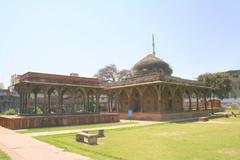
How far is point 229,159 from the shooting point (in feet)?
22.5

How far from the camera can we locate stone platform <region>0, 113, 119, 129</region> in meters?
18.0

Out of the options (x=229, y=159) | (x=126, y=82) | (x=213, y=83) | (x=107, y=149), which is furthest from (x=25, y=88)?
(x=213, y=83)

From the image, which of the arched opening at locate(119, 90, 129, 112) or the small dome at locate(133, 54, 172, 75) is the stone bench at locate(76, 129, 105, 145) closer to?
the arched opening at locate(119, 90, 129, 112)

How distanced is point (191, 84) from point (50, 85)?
1902 cm

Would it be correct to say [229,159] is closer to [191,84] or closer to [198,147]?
[198,147]

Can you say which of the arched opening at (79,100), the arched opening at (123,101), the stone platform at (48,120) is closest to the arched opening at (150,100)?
the arched opening at (123,101)

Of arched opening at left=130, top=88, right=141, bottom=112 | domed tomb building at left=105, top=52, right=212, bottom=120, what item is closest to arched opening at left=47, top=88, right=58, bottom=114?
domed tomb building at left=105, top=52, right=212, bottom=120

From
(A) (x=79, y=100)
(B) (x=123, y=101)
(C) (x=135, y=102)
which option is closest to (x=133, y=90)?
(C) (x=135, y=102)

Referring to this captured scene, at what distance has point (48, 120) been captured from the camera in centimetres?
1944

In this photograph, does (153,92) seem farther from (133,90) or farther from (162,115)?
(162,115)

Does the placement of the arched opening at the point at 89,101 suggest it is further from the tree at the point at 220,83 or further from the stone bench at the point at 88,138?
the tree at the point at 220,83

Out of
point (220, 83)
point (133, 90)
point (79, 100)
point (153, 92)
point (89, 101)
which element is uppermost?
point (220, 83)

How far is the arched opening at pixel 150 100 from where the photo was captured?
29.4 metres

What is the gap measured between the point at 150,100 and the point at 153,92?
1.32 meters
